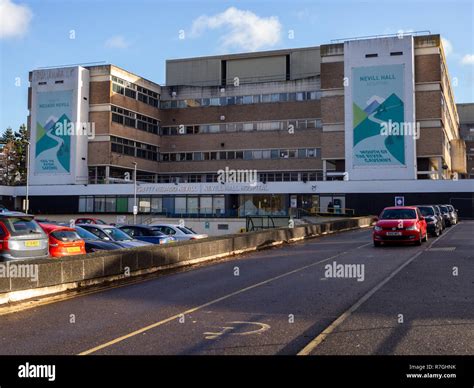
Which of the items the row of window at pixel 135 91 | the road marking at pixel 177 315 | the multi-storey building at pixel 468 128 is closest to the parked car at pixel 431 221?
the road marking at pixel 177 315

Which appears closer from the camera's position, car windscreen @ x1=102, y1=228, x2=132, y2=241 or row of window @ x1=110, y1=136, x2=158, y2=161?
car windscreen @ x1=102, y1=228, x2=132, y2=241

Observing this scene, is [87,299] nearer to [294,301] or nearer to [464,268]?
[294,301]

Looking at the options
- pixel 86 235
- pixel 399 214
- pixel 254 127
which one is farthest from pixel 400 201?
pixel 86 235

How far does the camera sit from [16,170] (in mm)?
98375

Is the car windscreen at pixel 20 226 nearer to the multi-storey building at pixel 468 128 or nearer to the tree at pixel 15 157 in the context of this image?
the tree at pixel 15 157

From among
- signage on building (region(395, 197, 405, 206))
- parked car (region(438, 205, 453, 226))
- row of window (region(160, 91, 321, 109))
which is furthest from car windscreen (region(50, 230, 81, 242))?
row of window (region(160, 91, 321, 109))

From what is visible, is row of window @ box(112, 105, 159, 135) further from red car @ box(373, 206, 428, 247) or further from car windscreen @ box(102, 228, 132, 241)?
red car @ box(373, 206, 428, 247)

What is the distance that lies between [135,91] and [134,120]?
4.21 m

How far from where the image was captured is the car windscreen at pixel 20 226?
1231 cm

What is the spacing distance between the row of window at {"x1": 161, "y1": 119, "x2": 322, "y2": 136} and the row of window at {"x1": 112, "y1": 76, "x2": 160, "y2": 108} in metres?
4.87

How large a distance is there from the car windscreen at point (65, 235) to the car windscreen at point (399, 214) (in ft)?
44.1

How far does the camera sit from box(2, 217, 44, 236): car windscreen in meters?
12.3

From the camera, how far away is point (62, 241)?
14.6 meters
